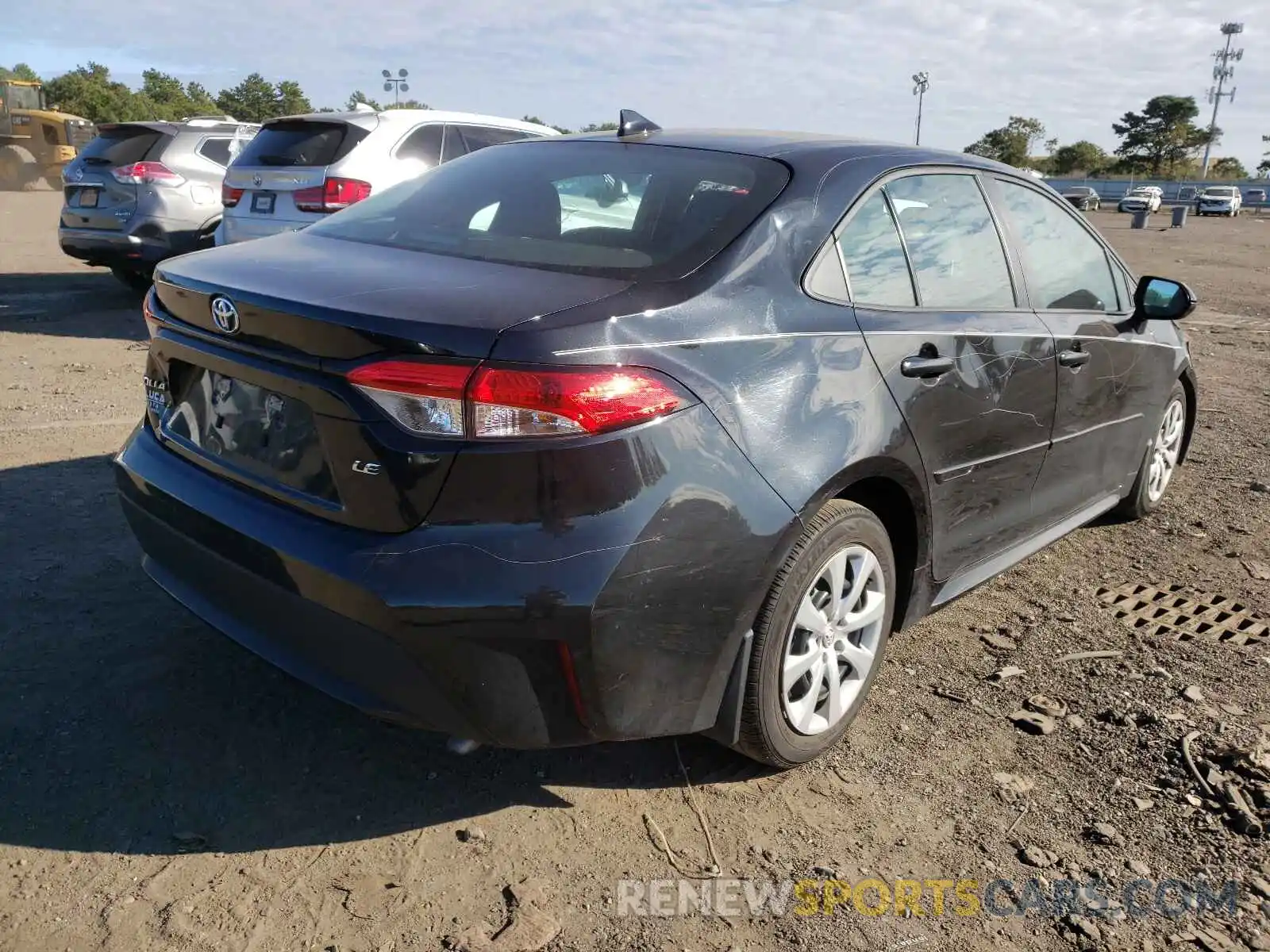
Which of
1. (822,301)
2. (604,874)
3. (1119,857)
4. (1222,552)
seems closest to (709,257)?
(822,301)

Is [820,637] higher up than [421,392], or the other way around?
[421,392]

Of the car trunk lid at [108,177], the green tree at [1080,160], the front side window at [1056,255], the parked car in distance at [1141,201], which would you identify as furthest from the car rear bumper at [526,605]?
the green tree at [1080,160]

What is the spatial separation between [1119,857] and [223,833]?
2.15 meters

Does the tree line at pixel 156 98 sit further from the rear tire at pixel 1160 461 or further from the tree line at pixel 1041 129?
the rear tire at pixel 1160 461

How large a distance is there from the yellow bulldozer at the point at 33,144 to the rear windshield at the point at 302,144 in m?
27.0

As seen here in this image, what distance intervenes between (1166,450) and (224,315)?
4430 millimetres

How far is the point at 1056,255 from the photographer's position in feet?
12.6

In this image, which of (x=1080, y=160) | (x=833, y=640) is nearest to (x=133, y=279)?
(x=833, y=640)

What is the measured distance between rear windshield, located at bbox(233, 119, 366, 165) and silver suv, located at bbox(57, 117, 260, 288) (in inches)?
66.8

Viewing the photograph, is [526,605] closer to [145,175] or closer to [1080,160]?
[145,175]

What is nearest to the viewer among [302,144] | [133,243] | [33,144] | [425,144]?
[302,144]

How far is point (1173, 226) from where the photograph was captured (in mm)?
37375

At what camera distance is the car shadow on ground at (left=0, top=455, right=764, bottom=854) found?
8.16ft

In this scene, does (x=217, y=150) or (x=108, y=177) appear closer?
(x=108, y=177)
